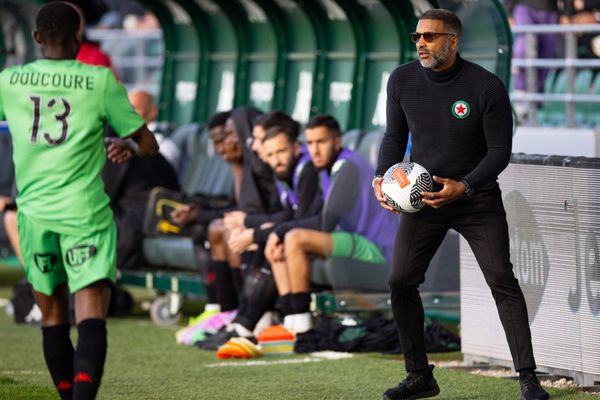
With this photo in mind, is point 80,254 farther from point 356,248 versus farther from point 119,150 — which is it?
point 356,248

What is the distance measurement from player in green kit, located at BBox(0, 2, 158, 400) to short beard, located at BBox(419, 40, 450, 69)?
56.5 inches

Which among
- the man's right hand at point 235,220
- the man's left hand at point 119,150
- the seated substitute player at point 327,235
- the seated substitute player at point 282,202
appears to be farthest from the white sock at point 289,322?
the man's left hand at point 119,150

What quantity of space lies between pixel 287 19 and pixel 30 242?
776 centimetres

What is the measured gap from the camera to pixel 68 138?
7.41 m

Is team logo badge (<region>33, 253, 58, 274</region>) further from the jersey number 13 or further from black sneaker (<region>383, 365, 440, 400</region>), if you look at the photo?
black sneaker (<region>383, 365, 440, 400</region>)

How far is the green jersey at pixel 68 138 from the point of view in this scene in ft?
24.2

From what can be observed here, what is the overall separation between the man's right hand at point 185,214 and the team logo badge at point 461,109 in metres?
4.93

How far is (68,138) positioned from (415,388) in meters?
2.22

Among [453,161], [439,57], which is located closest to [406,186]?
[453,161]

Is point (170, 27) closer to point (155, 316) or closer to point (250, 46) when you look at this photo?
point (250, 46)

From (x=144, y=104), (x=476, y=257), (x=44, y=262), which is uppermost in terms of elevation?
(x=144, y=104)

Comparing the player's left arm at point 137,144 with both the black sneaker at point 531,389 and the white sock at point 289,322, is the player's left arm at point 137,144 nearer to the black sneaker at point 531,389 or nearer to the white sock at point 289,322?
the black sneaker at point 531,389

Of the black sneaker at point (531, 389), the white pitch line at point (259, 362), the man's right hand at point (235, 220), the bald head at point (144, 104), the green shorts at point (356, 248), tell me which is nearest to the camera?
the black sneaker at point (531, 389)

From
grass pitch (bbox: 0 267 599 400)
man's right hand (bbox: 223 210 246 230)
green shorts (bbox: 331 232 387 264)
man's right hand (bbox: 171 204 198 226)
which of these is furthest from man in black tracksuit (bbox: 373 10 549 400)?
man's right hand (bbox: 171 204 198 226)
